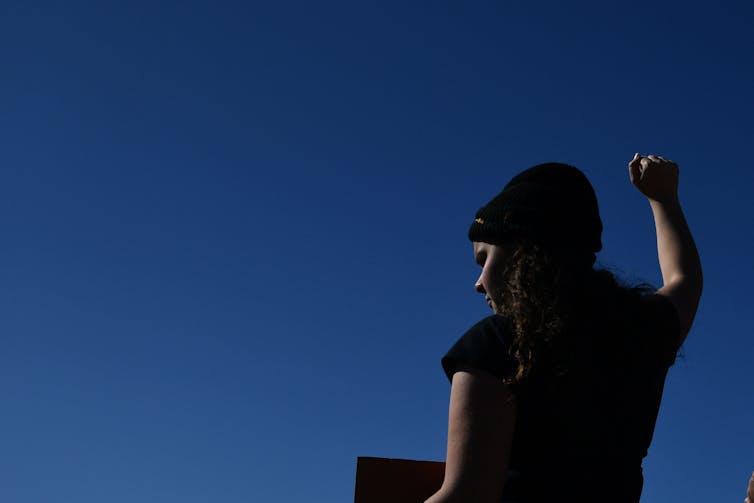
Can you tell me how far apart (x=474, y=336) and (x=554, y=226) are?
0.57 meters

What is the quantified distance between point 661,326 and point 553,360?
1.66 ft

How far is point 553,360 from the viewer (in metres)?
2.48

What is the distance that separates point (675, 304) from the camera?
301cm

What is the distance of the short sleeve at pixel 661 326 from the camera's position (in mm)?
2725

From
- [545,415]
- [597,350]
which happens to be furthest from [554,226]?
[545,415]

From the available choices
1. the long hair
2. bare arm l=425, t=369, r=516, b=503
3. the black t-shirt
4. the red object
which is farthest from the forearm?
the red object

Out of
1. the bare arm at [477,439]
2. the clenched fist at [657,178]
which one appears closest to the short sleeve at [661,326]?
the bare arm at [477,439]

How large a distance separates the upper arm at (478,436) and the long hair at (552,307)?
75mm

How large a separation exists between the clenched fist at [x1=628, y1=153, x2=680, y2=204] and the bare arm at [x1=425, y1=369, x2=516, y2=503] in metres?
1.53

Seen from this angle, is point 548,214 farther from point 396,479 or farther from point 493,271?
point 396,479

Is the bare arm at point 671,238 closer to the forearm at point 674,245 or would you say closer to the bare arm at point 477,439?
the forearm at point 674,245

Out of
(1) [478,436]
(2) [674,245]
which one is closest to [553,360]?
(1) [478,436]

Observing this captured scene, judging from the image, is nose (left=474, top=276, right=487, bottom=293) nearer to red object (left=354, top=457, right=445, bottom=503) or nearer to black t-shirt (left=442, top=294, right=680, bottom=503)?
black t-shirt (left=442, top=294, right=680, bottom=503)

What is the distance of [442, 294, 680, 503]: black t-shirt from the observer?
240cm
